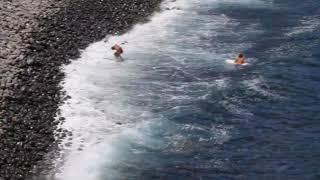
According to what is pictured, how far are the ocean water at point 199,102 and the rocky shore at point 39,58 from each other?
34.6 inches

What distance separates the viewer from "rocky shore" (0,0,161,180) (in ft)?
84.3

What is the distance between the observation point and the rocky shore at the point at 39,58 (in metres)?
25.7

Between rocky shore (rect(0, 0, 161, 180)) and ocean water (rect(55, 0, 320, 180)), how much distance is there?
88cm

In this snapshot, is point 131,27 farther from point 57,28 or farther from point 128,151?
point 128,151

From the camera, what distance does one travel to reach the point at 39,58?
3397 centimetres

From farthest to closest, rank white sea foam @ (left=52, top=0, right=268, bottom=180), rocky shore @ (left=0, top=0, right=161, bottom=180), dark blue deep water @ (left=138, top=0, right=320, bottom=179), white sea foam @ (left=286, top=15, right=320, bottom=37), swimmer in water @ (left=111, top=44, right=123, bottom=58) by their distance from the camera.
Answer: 1. white sea foam @ (left=286, top=15, right=320, bottom=37)
2. swimmer in water @ (left=111, top=44, right=123, bottom=58)
3. white sea foam @ (left=52, top=0, right=268, bottom=180)
4. rocky shore @ (left=0, top=0, right=161, bottom=180)
5. dark blue deep water @ (left=138, top=0, right=320, bottom=179)

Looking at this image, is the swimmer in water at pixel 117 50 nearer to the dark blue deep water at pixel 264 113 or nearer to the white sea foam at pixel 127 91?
the white sea foam at pixel 127 91

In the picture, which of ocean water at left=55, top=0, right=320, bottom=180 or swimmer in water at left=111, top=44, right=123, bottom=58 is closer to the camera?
ocean water at left=55, top=0, right=320, bottom=180

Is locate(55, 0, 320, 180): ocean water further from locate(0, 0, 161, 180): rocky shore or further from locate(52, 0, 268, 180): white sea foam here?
locate(0, 0, 161, 180): rocky shore

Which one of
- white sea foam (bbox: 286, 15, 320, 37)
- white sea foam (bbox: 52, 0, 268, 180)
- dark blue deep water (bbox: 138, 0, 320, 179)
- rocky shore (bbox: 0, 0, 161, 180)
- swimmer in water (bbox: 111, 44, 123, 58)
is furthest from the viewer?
white sea foam (bbox: 286, 15, 320, 37)

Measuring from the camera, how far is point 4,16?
36.9m

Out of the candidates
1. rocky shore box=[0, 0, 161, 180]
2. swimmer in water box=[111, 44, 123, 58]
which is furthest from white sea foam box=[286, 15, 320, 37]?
swimmer in water box=[111, 44, 123, 58]

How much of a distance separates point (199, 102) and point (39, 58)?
393 inches

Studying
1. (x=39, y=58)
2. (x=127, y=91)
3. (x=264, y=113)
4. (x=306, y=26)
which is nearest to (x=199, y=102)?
(x=264, y=113)
